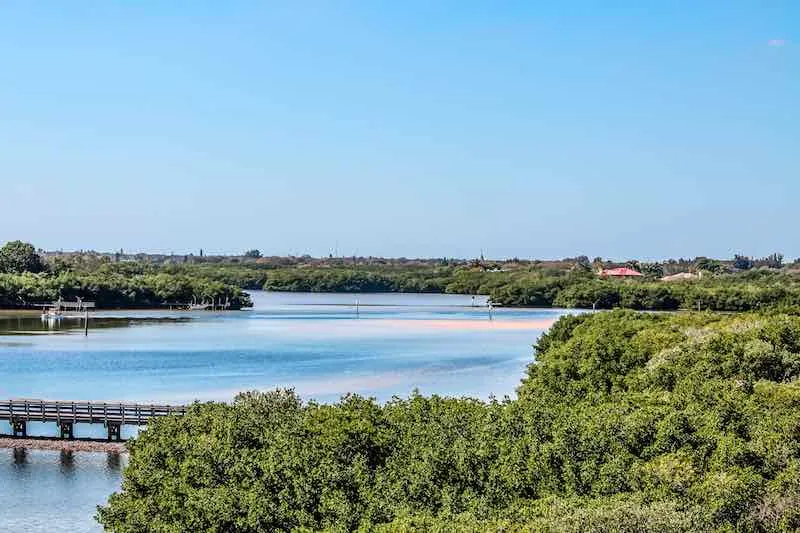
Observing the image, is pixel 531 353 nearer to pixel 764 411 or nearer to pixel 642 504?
pixel 764 411

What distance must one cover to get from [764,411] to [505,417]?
7.91m

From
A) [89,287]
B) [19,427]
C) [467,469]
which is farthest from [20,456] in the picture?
[89,287]

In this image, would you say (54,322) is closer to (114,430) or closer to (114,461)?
(114,430)

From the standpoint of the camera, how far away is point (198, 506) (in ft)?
83.1

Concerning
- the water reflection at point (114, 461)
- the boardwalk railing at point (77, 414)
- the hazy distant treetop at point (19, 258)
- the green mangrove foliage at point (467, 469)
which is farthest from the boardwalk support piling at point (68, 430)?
the hazy distant treetop at point (19, 258)

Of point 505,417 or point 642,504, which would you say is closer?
point 642,504

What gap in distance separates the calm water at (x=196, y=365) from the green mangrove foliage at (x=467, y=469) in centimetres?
771

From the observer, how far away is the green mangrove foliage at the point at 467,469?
2248 cm

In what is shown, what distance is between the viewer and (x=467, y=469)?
25531 millimetres

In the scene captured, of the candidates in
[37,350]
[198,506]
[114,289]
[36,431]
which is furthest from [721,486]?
[114,289]

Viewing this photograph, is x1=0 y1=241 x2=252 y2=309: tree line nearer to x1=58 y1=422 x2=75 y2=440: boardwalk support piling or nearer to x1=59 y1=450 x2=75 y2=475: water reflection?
x1=58 y1=422 x2=75 y2=440: boardwalk support piling

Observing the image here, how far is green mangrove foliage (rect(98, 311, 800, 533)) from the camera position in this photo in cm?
2248

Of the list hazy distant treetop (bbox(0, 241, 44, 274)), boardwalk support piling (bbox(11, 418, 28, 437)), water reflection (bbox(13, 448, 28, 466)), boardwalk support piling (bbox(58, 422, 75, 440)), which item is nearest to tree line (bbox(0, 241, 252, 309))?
hazy distant treetop (bbox(0, 241, 44, 274))

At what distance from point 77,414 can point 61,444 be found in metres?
2.07
